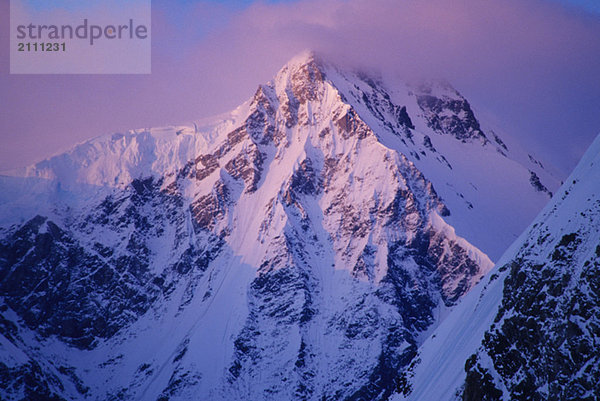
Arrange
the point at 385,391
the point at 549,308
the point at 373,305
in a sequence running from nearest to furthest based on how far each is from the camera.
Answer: the point at 549,308 < the point at 385,391 < the point at 373,305

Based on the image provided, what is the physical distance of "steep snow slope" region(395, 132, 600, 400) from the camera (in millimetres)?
49156

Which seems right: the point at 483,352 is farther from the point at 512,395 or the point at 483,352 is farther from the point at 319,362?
the point at 319,362

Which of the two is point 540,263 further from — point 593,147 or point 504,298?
point 593,147

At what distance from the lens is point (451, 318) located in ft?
270

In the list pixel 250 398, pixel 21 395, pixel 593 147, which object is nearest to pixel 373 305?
pixel 250 398

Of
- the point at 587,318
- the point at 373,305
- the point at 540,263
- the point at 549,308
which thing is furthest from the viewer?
the point at 373,305

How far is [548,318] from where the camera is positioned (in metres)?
52.5

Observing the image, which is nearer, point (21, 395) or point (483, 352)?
point (483, 352)

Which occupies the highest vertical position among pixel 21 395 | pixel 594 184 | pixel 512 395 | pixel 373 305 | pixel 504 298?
pixel 594 184

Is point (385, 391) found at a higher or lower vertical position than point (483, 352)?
lower

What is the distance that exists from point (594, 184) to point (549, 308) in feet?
40.8

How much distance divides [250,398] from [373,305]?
148 ft

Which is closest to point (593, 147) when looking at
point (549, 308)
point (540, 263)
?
point (540, 263)

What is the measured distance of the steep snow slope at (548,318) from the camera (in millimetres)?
49156
